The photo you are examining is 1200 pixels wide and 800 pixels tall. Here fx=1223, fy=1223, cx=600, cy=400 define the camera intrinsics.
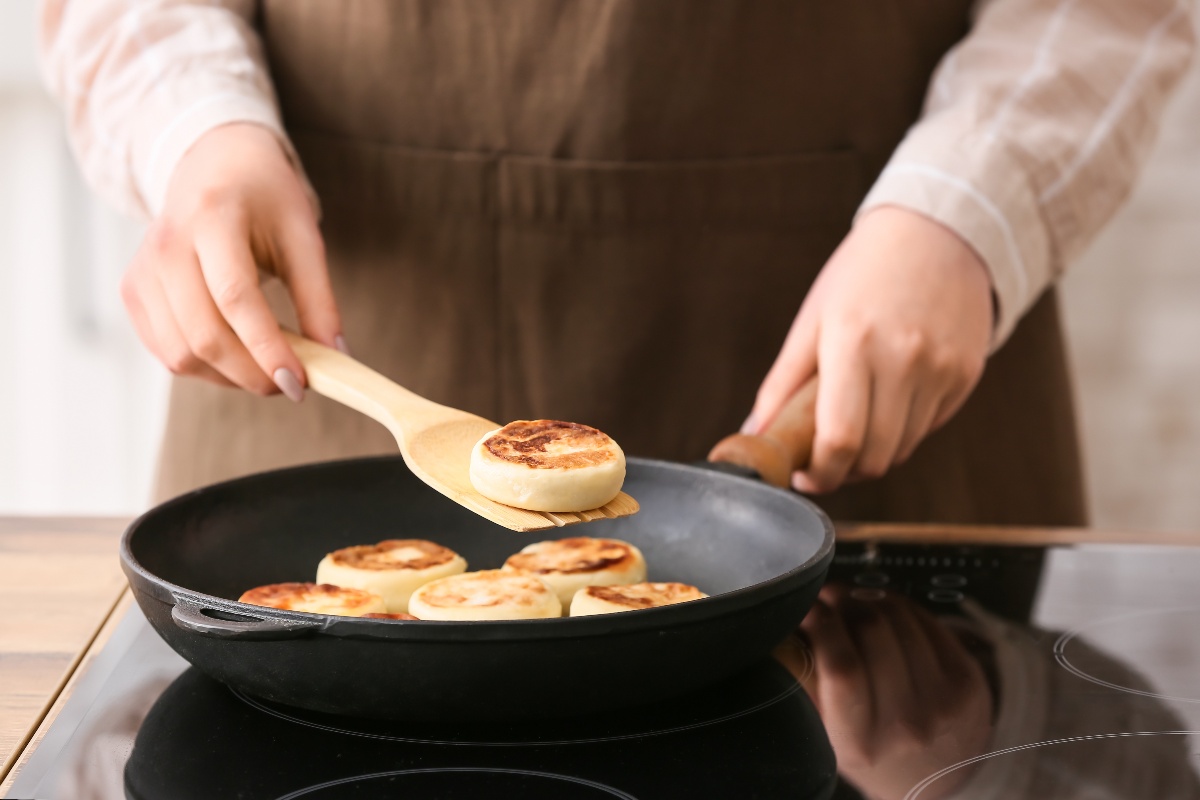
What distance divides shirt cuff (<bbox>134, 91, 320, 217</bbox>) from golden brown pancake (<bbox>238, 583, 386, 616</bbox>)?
460 millimetres

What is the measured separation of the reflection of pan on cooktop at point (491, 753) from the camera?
0.63 meters

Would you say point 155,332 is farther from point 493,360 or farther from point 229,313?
point 493,360

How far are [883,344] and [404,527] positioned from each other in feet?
1.39

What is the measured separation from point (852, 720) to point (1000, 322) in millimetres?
534

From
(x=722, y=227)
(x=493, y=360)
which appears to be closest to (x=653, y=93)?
(x=722, y=227)

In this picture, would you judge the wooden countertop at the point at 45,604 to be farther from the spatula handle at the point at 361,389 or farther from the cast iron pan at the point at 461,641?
the spatula handle at the point at 361,389

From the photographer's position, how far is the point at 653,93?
123cm

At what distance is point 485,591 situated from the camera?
2.64 feet

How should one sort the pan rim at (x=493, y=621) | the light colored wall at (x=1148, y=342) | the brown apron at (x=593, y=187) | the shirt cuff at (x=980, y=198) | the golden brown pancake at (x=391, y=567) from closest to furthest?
the pan rim at (x=493, y=621), the golden brown pancake at (x=391, y=567), the shirt cuff at (x=980, y=198), the brown apron at (x=593, y=187), the light colored wall at (x=1148, y=342)

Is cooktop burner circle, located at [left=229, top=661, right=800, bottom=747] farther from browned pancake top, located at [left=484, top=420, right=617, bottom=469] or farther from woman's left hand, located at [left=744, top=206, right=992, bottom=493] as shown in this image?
woman's left hand, located at [left=744, top=206, right=992, bottom=493]

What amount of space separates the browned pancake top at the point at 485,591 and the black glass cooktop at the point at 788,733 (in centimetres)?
10

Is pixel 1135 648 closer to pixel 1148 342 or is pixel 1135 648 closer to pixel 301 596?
pixel 301 596

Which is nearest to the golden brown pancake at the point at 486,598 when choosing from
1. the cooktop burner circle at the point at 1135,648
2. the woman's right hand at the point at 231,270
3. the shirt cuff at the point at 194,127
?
the woman's right hand at the point at 231,270

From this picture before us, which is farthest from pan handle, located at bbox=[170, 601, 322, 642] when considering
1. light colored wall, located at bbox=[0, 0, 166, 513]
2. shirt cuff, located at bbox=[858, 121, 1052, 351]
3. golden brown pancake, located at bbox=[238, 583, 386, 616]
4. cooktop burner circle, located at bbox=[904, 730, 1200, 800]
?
light colored wall, located at bbox=[0, 0, 166, 513]
